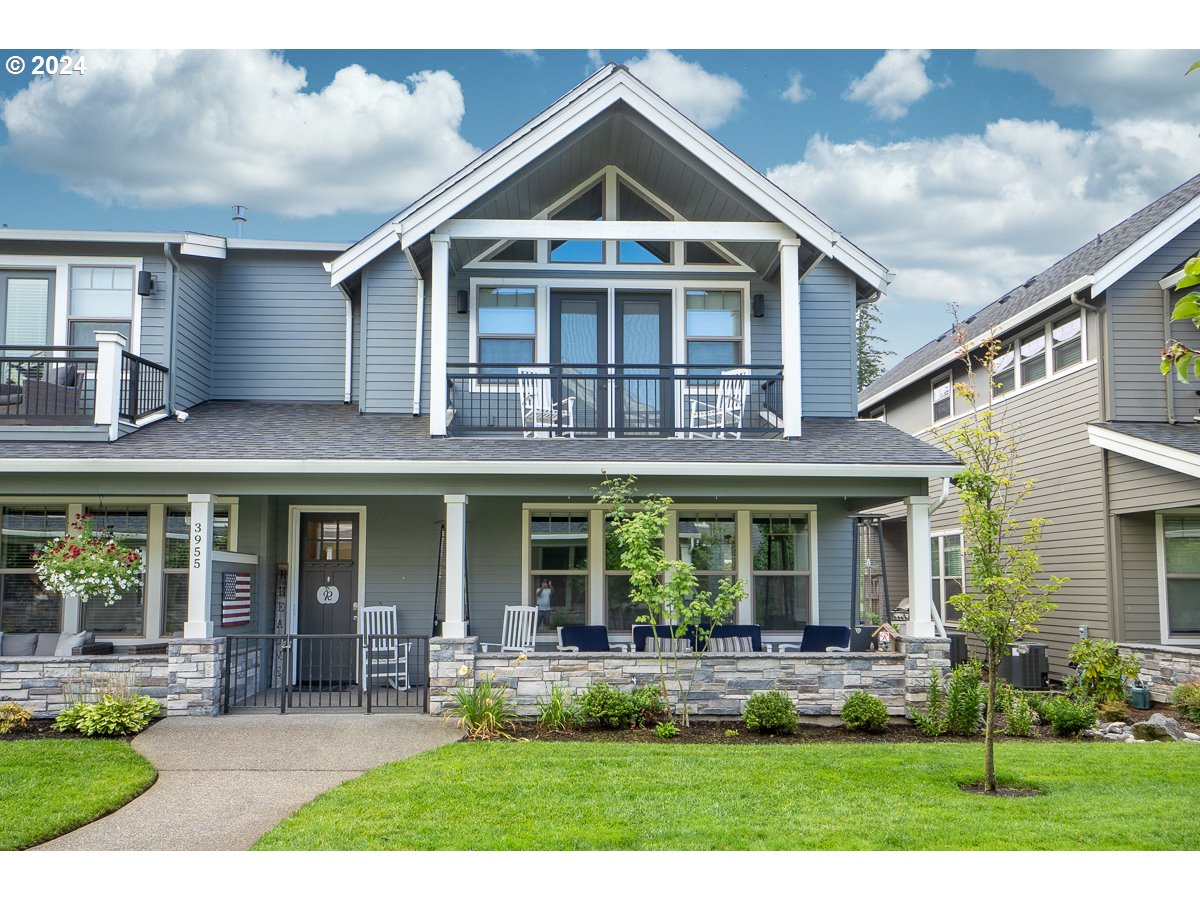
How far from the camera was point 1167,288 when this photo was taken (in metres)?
12.8

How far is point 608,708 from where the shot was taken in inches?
372

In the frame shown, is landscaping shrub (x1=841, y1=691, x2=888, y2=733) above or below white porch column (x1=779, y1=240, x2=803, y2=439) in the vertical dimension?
below

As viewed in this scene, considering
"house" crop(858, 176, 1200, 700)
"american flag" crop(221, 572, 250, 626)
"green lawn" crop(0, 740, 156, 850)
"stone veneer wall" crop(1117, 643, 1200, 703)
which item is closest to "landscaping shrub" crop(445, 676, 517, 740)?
"green lawn" crop(0, 740, 156, 850)

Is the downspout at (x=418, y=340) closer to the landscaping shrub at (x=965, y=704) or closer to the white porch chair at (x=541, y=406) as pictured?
the white porch chair at (x=541, y=406)

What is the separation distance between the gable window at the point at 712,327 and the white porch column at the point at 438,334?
342 centimetres

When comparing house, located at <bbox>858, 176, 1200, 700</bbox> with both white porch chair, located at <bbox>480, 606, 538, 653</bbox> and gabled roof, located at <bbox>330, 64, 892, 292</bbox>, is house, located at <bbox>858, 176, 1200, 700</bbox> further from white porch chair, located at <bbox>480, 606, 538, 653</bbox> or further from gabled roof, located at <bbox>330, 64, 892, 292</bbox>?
white porch chair, located at <bbox>480, 606, 538, 653</bbox>

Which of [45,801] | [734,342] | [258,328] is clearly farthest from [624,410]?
[45,801]

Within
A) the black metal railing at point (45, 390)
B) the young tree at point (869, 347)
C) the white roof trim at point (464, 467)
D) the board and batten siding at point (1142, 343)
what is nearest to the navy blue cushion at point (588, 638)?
the white roof trim at point (464, 467)

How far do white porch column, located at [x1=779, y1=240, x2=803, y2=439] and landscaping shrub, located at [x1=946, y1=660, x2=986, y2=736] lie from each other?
3.42 meters

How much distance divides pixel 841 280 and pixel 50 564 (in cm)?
1041

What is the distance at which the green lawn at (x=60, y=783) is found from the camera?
244 inches

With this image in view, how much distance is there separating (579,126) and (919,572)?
646 centimetres

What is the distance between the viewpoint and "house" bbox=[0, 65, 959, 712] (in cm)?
1089

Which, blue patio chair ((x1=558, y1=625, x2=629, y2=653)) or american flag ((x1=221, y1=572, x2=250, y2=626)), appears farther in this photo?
blue patio chair ((x1=558, y1=625, x2=629, y2=653))
